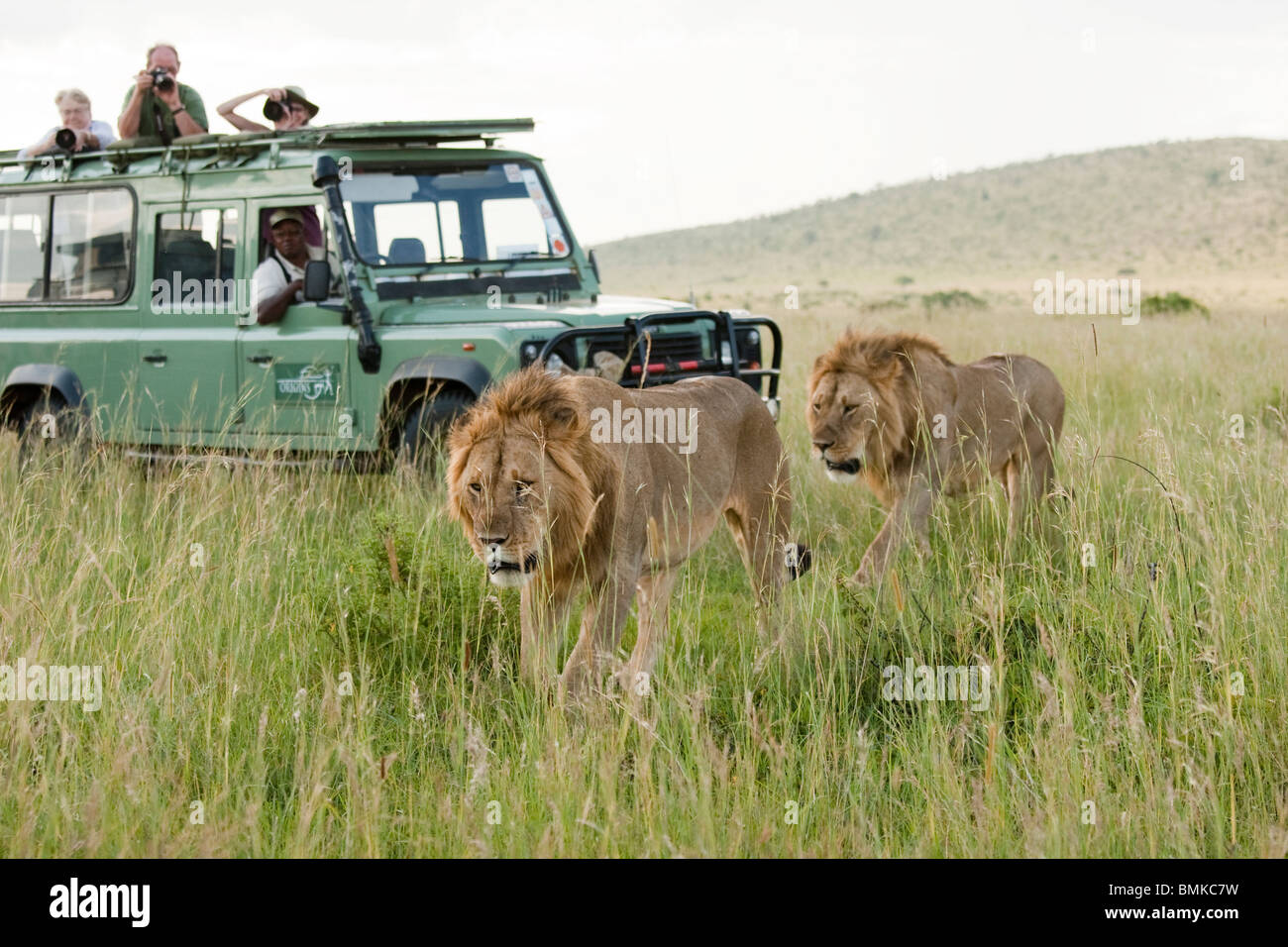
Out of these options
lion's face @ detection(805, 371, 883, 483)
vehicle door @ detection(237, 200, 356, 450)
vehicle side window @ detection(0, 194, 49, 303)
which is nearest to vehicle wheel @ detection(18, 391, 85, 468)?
vehicle side window @ detection(0, 194, 49, 303)

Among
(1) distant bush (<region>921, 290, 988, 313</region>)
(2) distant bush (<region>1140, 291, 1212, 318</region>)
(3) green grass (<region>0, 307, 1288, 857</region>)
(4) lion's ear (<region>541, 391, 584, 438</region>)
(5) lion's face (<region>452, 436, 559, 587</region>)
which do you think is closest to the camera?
(3) green grass (<region>0, 307, 1288, 857</region>)

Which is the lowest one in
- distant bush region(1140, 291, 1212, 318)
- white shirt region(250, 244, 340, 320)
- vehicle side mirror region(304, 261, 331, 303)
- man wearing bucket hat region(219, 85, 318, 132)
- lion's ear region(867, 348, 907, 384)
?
lion's ear region(867, 348, 907, 384)

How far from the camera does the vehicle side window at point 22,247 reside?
30.0 feet

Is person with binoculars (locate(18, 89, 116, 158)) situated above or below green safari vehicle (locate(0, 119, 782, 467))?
above

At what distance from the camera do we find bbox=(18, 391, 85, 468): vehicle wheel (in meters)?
8.19

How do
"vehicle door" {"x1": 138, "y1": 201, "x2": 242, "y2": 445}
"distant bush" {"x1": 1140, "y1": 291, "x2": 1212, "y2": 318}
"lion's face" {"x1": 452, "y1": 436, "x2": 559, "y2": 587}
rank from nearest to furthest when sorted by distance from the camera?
1. "lion's face" {"x1": 452, "y1": 436, "x2": 559, "y2": 587}
2. "vehicle door" {"x1": 138, "y1": 201, "x2": 242, "y2": 445}
3. "distant bush" {"x1": 1140, "y1": 291, "x2": 1212, "y2": 318}

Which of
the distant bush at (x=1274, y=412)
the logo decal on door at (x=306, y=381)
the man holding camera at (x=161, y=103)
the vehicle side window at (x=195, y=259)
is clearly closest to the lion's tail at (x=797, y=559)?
the logo decal on door at (x=306, y=381)

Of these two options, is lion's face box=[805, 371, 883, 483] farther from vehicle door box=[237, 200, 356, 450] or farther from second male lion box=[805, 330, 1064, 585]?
vehicle door box=[237, 200, 356, 450]

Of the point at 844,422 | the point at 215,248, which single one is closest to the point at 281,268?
the point at 215,248

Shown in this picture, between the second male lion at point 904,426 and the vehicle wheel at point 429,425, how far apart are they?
1.94 metres

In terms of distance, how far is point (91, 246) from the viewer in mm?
8852

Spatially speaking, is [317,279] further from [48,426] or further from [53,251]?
[53,251]

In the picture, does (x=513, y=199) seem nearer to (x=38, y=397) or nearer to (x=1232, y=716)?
(x=38, y=397)

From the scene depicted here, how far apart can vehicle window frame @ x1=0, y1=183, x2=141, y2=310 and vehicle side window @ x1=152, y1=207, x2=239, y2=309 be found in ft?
0.68
